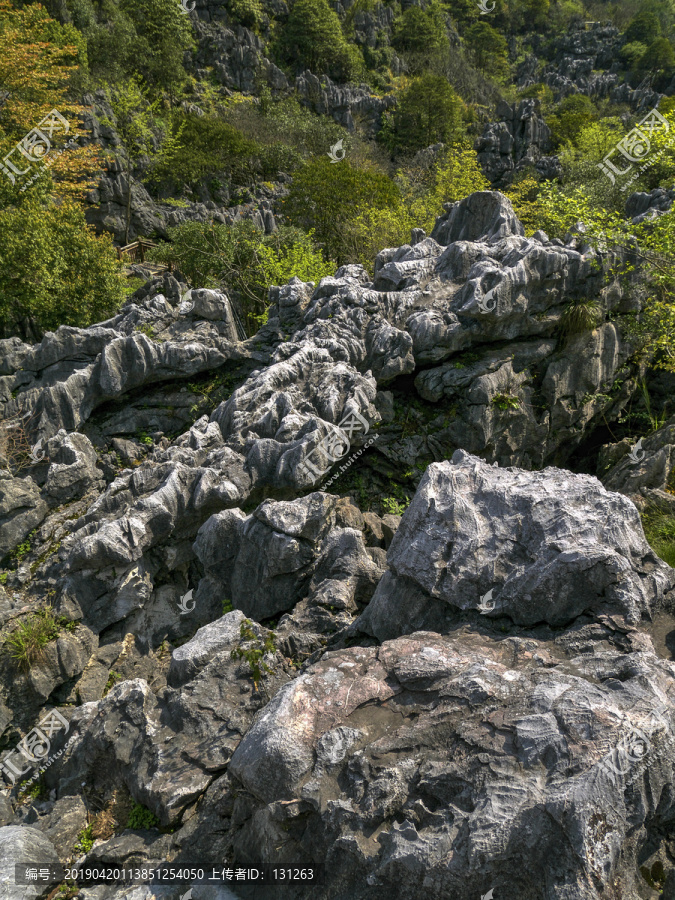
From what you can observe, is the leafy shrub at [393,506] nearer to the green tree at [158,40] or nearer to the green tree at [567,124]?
the green tree at [567,124]

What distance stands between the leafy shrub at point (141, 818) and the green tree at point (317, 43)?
A: 63.5 meters

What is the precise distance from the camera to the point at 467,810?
3779mm

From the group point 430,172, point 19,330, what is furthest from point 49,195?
point 430,172

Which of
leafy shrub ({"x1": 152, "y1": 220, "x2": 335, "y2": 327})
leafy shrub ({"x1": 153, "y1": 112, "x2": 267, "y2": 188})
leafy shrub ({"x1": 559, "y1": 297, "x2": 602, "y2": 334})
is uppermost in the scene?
leafy shrub ({"x1": 153, "y1": 112, "x2": 267, "y2": 188})

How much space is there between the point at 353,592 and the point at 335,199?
20.1 metres

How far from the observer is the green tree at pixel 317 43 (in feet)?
167

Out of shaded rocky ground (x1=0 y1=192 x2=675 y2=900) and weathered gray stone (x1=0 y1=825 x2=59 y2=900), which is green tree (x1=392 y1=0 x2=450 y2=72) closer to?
shaded rocky ground (x1=0 y1=192 x2=675 y2=900)

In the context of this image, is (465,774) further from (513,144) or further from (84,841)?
(513,144)

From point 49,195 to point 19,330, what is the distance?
5.20 m

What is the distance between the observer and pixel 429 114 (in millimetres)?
45844

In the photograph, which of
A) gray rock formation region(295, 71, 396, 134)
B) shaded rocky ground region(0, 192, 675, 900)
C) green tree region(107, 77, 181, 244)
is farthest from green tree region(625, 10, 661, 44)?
shaded rocky ground region(0, 192, 675, 900)

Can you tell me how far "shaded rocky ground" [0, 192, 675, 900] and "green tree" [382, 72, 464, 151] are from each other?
124 feet

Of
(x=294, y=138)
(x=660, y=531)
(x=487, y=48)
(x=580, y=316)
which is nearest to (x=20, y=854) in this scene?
(x=660, y=531)

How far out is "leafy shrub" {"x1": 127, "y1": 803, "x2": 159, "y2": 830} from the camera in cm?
541
